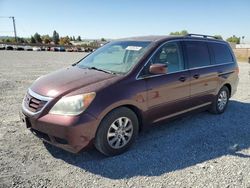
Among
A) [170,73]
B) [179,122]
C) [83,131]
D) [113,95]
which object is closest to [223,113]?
[179,122]

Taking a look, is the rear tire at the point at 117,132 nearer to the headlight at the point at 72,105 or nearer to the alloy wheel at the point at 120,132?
the alloy wheel at the point at 120,132

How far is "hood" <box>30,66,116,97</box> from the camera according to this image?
3.63 meters

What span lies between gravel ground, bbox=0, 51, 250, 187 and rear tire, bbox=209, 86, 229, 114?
783mm

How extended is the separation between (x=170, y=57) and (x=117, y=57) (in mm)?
953

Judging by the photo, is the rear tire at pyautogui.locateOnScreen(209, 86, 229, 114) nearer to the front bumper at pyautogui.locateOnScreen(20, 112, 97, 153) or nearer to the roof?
the roof

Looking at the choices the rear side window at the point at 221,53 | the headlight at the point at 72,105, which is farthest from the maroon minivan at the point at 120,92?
the rear side window at the point at 221,53

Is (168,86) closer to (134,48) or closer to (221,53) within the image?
(134,48)

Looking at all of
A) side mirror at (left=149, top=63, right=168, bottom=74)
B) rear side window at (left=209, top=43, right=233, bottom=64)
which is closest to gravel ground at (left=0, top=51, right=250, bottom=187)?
side mirror at (left=149, top=63, right=168, bottom=74)

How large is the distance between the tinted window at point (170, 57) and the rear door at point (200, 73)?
0.82 ft

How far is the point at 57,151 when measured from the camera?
12.9 ft

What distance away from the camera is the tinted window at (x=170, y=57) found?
441 cm

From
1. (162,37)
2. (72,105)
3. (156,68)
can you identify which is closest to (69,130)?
(72,105)

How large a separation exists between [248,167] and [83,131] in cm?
236

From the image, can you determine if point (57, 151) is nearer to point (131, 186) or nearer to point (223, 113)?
point (131, 186)
